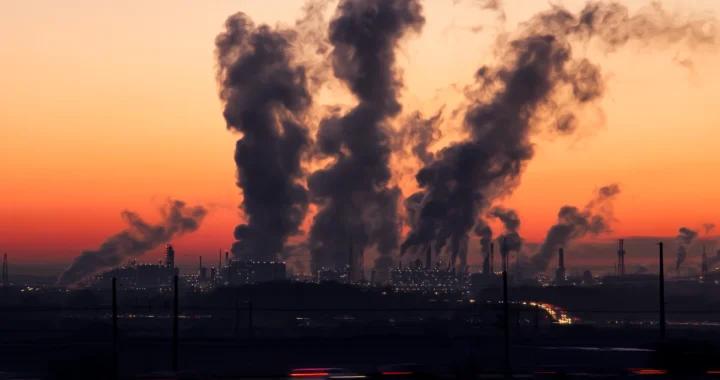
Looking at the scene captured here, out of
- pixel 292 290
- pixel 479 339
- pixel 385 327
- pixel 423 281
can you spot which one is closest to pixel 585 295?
pixel 423 281

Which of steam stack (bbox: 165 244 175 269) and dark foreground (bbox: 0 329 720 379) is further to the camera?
steam stack (bbox: 165 244 175 269)

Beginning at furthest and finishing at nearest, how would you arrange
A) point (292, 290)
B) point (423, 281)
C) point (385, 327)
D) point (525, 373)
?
point (423, 281), point (292, 290), point (385, 327), point (525, 373)

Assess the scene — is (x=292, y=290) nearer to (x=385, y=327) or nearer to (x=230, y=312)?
(x=230, y=312)

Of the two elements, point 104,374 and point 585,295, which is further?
point 585,295

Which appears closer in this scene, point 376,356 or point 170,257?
point 376,356

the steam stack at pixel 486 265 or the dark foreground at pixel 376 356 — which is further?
the steam stack at pixel 486 265

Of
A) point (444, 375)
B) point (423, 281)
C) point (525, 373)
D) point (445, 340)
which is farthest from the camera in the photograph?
point (423, 281)

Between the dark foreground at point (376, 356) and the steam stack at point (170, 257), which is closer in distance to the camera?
the dark foreground at point (376, 356)

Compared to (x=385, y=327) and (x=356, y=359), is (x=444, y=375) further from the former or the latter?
(x=385, y=327)

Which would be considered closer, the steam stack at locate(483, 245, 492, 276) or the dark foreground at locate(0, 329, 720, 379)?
the dark foreground at locate(0, 329, 720, 379)

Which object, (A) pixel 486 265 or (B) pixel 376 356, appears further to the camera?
(A) pixel 486 265

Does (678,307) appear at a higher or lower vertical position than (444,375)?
lower
